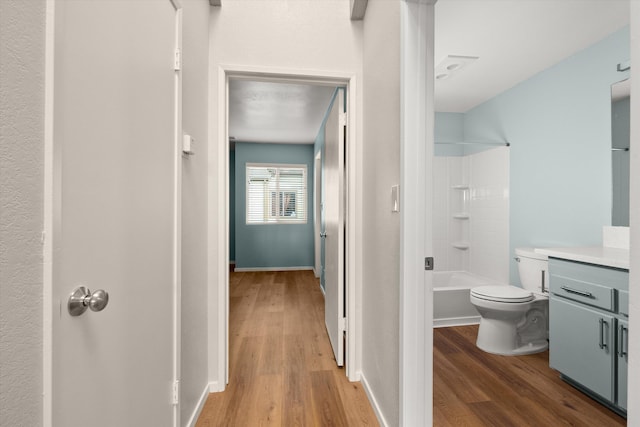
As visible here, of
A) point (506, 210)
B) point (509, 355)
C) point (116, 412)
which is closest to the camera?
point (116, 412)

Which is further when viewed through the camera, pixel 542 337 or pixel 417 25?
pixel 542 337

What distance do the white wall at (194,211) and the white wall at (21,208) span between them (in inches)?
33.9

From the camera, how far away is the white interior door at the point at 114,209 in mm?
727

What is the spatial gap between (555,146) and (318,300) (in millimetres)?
3038

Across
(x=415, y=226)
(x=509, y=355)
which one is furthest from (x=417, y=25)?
(x=509, y=355)

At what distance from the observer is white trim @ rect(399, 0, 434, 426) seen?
129 cm

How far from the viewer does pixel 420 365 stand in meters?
1.29

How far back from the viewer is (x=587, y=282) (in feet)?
6.08

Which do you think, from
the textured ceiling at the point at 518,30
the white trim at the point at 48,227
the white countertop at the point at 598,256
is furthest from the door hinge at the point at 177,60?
the white countertop at the point at 598,256

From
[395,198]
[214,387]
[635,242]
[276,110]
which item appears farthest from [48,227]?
[276,110]

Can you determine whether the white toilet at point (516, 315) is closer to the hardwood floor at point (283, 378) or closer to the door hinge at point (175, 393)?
the hardwood floor at point (283, 378)

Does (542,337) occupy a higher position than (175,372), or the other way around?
(175,372)

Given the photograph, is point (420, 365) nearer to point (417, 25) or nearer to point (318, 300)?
point (417, 25)

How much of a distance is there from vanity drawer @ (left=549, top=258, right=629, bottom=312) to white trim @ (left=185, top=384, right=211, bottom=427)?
234 centimetres
